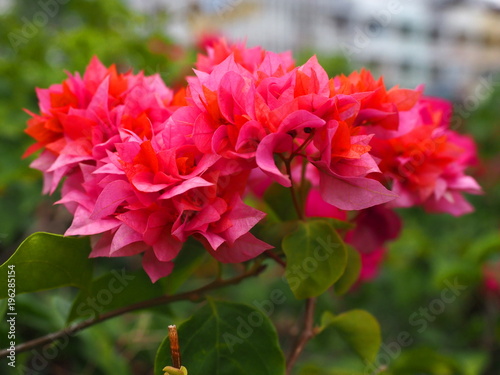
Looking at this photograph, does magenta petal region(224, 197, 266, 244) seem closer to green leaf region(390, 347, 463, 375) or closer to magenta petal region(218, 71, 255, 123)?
magenta petal region(218, 71, 255, 123)

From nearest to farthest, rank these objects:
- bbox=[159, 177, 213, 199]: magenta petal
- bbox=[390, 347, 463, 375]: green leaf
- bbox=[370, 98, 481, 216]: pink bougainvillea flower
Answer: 1. bbox=[159, 177, 213, 199]: magenta petal
2. bbox=[370, 98, 481, 216]: pink bougainvillea flower
3. bbox=[390, 347, 463, 375]: green leaf

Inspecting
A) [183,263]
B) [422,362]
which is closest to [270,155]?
[183,263]

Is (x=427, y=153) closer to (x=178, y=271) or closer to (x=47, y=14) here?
(x=178, y=271)

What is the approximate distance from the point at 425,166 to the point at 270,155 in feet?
0.55

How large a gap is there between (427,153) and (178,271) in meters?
0.23

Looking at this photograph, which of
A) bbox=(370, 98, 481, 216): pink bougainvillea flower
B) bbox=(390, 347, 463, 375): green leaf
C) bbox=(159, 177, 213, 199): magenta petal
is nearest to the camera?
bbox=(159, 177, 213, 199): magenta petal

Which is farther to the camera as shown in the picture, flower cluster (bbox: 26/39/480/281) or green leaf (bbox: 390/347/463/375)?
green leaf (bbox: 390/347/463/375)

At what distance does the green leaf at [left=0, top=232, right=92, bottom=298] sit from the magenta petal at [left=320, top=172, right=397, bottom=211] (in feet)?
0.63

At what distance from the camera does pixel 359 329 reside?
469 mm

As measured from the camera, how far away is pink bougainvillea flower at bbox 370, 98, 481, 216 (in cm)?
42

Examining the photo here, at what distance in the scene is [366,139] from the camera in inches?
13.6

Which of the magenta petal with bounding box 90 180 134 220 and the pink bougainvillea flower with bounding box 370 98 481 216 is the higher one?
the magenta petal with bounding box 90 180 134 220

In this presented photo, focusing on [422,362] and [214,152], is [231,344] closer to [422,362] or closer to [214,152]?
[214,152]

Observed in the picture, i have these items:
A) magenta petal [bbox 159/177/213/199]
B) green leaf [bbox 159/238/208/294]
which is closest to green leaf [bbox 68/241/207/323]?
green leaf [bbox 159/238/208/294]
